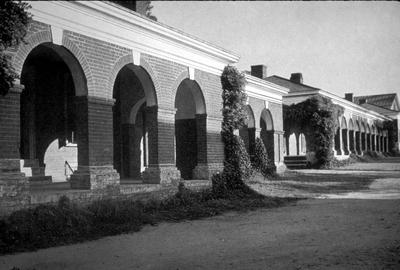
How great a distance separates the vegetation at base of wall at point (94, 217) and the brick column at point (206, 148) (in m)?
1.96

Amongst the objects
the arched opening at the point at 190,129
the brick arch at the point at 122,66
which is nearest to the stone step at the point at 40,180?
the brick arch at the point at 122,66

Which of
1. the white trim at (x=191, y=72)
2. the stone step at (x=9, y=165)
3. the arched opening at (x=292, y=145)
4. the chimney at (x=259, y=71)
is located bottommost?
the stone step at (x=9, y=165)

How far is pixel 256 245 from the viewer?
661cm

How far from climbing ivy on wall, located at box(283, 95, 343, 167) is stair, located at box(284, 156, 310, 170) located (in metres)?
0.68

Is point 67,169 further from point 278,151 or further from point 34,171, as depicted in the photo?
point 278,151

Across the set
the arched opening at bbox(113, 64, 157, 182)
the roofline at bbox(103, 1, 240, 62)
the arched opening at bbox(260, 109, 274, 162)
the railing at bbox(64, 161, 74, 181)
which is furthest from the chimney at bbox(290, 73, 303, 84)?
the railing at bbox(64, 161, 74, 181)

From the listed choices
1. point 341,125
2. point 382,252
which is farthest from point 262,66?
point 382,252

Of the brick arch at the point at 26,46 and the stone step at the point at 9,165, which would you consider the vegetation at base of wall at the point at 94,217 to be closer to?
the stone step at the point at 9,165

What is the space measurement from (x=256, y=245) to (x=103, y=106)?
5.16 meters

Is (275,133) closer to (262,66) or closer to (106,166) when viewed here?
(262,66)

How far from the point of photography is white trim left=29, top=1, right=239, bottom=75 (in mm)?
8914

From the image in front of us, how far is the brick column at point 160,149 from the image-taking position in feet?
37.9

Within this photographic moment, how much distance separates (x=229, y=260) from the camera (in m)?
5.68

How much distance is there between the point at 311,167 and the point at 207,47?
15.8 m
